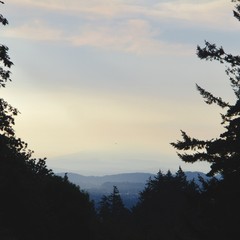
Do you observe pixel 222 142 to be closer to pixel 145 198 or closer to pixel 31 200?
pixel 31 200

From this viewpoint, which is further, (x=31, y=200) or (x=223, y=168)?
(x=31, y=200)

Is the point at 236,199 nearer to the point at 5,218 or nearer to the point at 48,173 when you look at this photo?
the point at 5,218

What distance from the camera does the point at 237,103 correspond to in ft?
44.0

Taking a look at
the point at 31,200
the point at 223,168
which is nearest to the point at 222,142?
the point at 223,168

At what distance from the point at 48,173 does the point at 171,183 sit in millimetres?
34259

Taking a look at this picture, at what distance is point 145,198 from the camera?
254 feet

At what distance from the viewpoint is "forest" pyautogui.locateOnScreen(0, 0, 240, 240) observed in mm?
13414

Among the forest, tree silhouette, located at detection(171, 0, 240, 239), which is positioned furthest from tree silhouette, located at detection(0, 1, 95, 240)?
tree silhouette, located at detection(171, 0, 240, 239)

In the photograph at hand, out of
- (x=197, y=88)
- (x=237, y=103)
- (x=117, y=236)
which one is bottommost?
(x=117, y=236)

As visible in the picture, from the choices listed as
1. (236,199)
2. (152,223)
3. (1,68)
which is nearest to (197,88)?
(236,199)

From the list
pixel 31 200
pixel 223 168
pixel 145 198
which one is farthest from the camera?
pixel 145 198

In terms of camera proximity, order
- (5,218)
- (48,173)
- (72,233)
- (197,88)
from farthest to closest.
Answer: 1. (48,173)
2. (72,233)
3. (5,218)
4. (197,88)

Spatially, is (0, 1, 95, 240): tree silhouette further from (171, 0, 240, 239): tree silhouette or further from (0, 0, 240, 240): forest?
(171, 0, 240, 239): tree silhouette

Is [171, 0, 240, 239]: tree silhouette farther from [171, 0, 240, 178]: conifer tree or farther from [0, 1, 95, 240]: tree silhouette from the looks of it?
[0, 1, 95, 240]: tree silhouette
